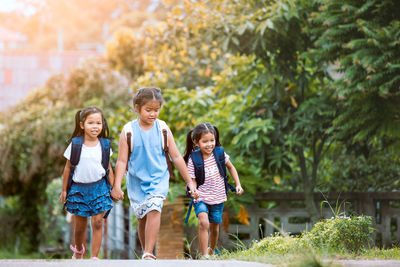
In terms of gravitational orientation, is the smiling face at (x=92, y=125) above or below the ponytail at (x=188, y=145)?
above

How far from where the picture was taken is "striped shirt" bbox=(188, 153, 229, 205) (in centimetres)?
519

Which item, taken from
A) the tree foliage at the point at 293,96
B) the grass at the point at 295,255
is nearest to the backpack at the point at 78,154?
the grass at the point at 295,255

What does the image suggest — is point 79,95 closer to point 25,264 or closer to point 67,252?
point 67,252

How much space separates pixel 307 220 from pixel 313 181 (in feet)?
2.39

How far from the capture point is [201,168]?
519 centimetres

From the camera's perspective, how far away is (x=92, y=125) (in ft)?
16.1

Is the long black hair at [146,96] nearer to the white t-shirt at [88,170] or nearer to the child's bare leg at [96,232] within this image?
the white t-shirt at [88,170]

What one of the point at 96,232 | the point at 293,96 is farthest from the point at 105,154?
the point at 293,96

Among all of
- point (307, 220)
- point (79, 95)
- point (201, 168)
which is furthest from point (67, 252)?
point (201, 168)

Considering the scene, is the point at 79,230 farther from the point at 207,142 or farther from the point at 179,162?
the point at 207,142

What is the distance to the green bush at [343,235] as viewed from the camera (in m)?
4.21

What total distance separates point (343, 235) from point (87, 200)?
2193 millimetres

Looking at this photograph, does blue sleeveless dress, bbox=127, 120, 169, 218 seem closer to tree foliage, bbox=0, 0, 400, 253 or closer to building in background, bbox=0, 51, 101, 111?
tree foliage, bbox=0, 0, 400, 253

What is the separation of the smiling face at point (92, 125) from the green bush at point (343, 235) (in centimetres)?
205
